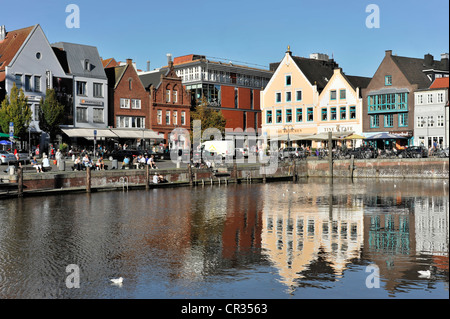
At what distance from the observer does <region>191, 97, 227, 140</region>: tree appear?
84.3 m

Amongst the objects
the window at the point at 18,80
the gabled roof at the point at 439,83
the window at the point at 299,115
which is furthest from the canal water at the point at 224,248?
the window at the point at 299,115

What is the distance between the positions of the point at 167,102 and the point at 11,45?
22.9 meters

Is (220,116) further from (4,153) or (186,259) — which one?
(186,259)

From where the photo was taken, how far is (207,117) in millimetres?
85125

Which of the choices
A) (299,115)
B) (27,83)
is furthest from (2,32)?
(299,115)

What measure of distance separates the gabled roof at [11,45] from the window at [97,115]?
12375 mm

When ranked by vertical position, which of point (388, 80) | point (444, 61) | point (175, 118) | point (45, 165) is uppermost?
point (444, 61)

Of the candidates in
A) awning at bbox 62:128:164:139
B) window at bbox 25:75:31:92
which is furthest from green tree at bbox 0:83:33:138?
awning at bbox 62:128:164:139

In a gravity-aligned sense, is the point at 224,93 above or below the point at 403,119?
above

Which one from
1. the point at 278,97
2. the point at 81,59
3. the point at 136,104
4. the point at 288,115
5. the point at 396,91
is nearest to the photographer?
the point at 81,59

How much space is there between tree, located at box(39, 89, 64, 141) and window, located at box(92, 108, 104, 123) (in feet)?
30.7

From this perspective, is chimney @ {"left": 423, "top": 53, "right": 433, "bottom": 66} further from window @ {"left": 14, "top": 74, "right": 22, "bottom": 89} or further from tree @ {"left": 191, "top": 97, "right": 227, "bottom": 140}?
window @ {"left": 14, "top": 74, "right": 22, "bottom": 89}

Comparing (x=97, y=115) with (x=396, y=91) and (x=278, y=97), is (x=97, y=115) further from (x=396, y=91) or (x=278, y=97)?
(x=396, y=91)
